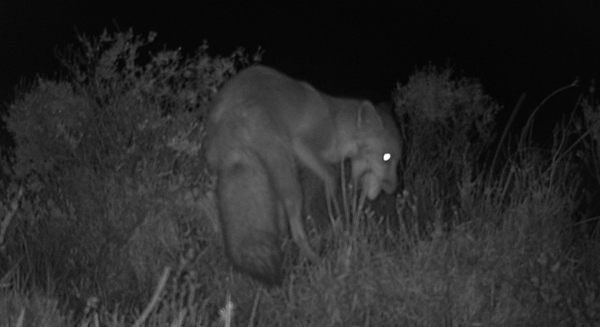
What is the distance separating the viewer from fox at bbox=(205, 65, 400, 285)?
6621 mm

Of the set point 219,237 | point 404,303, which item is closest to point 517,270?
point 404,303

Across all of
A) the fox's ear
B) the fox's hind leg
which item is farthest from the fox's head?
the fox's hind leg

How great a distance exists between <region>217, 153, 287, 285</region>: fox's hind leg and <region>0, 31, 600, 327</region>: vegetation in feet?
0.51

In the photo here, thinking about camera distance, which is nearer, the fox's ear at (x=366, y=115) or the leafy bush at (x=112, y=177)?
the leafy bush at (x=112, y=177)

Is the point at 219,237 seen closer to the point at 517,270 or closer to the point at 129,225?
the point at 129,225

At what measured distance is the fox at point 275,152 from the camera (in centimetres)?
662

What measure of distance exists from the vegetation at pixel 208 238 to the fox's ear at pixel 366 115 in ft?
2.55

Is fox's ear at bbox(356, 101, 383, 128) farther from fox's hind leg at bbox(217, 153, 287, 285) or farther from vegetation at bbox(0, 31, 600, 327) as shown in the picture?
fox's hind leg at bbox(217, 153, 287, 285)

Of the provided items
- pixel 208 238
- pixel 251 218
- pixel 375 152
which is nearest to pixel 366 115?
pixel 375 152

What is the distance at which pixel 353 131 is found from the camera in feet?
27.8

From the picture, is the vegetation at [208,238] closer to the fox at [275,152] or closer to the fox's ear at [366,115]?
the fox at [275,152]

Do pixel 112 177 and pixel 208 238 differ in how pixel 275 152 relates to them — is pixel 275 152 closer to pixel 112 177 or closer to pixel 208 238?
pixel 208 238

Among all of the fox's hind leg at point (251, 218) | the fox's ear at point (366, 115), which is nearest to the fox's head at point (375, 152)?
the fox's ear at point (366, 115)

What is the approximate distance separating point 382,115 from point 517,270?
291cm
